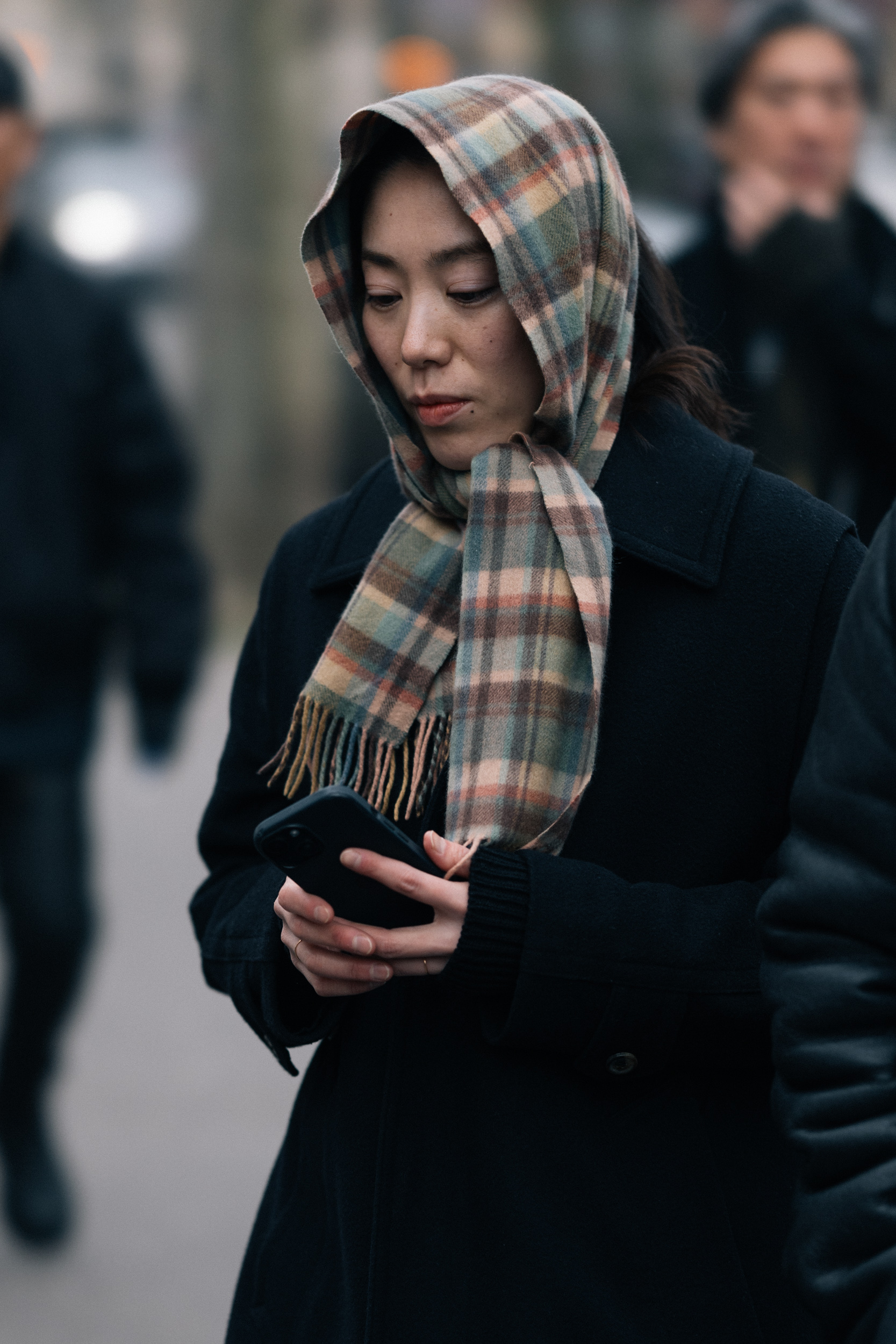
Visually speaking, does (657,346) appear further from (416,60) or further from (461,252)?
(416,60)

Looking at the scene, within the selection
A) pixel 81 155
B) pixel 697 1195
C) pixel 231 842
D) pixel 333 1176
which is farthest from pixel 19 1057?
pixel 81 155

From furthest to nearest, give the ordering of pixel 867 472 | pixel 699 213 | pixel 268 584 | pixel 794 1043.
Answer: pixel 699 213 → pixel 867 472 → pixel 268 584 → pixel 794 1043

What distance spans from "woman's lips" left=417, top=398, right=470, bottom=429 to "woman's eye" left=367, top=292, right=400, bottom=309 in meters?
0.11

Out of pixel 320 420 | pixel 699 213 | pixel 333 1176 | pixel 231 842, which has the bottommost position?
pixel 320 420

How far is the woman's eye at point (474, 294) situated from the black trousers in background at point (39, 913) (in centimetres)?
205

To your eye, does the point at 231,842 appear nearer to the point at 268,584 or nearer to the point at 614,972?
the point at 268,584

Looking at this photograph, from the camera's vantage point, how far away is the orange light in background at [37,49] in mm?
9428

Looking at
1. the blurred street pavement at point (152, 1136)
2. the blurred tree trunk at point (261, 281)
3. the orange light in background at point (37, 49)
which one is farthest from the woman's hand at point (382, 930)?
the orange light in background at point (37, 49)

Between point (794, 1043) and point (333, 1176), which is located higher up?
point (794, 1043)

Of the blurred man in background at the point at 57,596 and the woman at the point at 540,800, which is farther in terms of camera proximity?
the blurred man in background at the point at 57,596

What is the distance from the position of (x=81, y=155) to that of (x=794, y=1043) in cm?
883

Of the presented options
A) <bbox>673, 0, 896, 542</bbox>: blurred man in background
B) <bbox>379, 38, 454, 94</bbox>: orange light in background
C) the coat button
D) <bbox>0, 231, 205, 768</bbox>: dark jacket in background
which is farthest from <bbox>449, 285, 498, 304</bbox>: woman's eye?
<bbox>379, 38, 454, 94</bbox>: orange light in background

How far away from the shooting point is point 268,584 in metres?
2.17

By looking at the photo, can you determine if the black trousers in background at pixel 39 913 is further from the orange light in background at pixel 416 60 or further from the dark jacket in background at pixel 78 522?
the orange light in background at pixel 416 60
